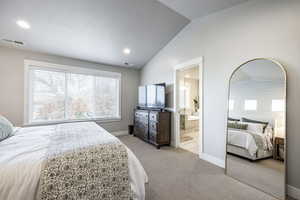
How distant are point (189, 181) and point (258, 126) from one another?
4.63 feet

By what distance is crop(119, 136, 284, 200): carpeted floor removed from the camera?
176cm

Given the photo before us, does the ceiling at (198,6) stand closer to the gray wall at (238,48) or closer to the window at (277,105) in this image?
the gray wall at (238,48)

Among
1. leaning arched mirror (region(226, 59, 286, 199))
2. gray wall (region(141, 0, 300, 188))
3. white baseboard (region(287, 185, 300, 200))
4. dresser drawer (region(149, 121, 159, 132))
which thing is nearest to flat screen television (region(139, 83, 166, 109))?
dresser drawer (region(149, 121, 159, 132))

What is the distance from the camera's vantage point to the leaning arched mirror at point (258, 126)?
6.07 ft

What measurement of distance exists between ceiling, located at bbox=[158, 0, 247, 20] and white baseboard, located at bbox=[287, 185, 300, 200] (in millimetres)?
2944

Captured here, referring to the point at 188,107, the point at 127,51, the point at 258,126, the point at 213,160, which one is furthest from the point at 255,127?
the point at 188,107

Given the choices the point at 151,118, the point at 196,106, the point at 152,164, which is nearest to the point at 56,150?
the point at 152,164

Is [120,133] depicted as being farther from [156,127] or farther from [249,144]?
[249,144]

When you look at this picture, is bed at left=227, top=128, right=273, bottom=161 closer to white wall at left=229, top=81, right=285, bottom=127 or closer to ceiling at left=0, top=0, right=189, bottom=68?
white wall at left=229, top=81, right=285, bottom=127

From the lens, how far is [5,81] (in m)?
3.16

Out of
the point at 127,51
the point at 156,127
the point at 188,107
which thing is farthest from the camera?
the point at 188,107

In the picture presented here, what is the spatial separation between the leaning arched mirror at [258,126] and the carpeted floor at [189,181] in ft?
0.75

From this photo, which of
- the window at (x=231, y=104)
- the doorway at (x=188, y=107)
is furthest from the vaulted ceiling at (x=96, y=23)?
the window at (x=231, y=104)

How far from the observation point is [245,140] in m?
2.26
